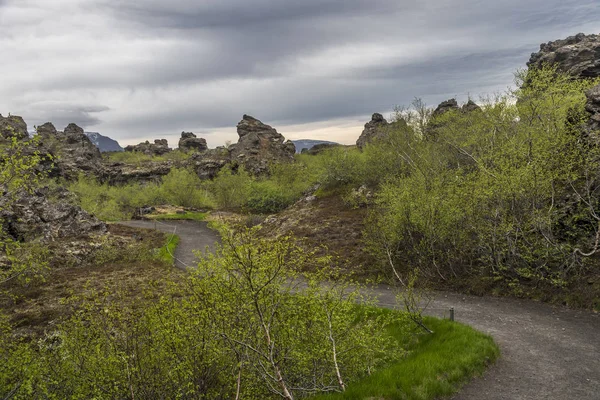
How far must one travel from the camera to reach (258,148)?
113 metres

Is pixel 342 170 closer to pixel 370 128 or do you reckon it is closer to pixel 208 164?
pixel 370 128

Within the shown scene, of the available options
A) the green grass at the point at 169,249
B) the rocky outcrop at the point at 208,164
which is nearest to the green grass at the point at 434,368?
the green grass at the point at 169,249

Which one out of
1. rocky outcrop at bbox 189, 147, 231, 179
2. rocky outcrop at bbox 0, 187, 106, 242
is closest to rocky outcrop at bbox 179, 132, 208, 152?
rocky outcrop at bbox 189, 147, 231, 179

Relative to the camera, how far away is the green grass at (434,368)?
10.9 meters

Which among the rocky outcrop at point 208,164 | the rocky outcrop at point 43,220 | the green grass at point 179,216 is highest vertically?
the rocky outcrop at point 208,164

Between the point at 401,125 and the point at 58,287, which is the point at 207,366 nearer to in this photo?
the point at 58,287

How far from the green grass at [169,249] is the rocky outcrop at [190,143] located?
5002 inches

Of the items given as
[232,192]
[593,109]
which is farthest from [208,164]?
[593,109]

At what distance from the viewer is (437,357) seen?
13094mm

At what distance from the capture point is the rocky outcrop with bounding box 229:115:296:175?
104719 mm

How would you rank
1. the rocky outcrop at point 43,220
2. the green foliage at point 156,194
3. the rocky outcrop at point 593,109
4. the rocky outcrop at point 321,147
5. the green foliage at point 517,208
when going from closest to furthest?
the green foliage at point 517,208 → the rocky outcrop at point 593,109 → the rocky outcrop at point 43,220 → the green foliage at point 156,194 → the rocky outcrop at point 321,147

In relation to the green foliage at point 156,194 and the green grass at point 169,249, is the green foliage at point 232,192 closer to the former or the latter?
the green foliage at point 156,194

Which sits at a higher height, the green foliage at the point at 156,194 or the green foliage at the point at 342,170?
the green foliage at the point at 342,170

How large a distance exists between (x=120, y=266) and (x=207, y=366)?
904 inches
